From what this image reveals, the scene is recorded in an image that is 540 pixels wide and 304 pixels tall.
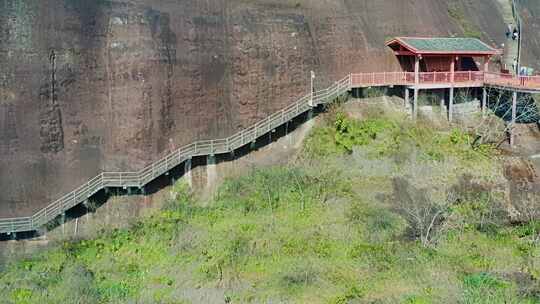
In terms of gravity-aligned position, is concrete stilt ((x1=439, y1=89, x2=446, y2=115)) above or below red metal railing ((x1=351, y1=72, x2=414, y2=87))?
below

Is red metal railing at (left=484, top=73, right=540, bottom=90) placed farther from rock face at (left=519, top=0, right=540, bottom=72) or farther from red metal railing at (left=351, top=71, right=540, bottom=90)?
rock face at (left=519, top=0, right=540, bottom=72)

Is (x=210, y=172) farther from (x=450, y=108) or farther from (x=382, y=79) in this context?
(x=450, y=108)

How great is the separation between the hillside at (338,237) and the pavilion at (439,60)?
244cm

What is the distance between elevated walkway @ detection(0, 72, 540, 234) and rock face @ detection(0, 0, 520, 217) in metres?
0.48

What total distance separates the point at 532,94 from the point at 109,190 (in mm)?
22774

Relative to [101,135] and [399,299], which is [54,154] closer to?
[101,135]

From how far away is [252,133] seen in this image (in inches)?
1098

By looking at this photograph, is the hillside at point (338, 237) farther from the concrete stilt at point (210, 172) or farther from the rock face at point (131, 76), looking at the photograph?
the rock face at point (131, 76)

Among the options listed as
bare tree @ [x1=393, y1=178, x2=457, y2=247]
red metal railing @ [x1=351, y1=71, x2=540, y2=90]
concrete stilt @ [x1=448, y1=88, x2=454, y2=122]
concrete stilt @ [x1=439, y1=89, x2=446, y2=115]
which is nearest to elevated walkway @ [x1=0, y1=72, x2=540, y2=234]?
red metal railing @ [x1=351, y1=71, x2=540, y2=90]

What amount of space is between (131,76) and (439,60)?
16.8 metres

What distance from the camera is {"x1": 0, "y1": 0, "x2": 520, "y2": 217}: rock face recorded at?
24.1 m

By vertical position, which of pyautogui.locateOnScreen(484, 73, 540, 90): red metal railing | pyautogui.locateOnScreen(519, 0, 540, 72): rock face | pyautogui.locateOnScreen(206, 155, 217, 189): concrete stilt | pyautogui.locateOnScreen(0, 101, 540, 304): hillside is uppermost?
pyautogui.locateOnScreen(519, 0, 540, 72): rock face

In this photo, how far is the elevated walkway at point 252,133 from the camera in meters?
24.4

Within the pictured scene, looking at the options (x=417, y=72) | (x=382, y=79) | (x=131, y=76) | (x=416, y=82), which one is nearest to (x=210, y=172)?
(x=131, y=76)
